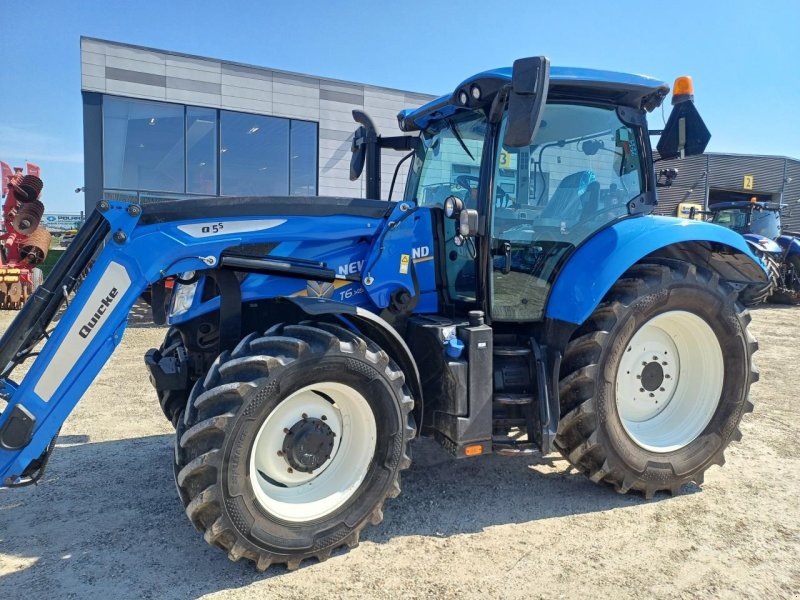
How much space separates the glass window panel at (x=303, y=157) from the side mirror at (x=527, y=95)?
13.3 metres

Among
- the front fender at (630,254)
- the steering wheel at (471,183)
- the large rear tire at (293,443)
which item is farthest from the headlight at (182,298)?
the front fender at (630,254)

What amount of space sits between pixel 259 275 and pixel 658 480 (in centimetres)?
266

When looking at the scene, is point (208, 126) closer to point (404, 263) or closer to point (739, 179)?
point (404, 263)

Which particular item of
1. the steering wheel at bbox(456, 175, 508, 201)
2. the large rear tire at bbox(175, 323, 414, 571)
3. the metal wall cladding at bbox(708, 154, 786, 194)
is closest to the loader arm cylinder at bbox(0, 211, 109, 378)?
the large rear tire at bbox(175, 323, 414, 571)

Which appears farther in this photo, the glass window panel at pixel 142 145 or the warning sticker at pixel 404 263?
the glass window panel at pixel 142 145

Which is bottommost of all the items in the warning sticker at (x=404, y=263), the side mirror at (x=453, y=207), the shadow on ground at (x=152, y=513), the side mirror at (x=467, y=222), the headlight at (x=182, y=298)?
the shadow on ground at (x=152, y=513)

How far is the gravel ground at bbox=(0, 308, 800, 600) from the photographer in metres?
2.64

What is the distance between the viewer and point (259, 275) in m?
3.23

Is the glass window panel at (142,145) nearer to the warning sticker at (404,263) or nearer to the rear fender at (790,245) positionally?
the warning sticker at (404,263)

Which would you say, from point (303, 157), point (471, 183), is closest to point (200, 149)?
point (303, 157)

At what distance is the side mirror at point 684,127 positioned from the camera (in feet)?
12.3

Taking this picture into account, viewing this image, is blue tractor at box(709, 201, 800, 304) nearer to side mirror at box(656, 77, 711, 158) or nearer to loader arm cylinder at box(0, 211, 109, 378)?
side mirror at box(656, 77, 711, 158)

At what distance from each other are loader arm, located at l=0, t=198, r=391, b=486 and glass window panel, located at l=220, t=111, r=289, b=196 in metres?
12.2

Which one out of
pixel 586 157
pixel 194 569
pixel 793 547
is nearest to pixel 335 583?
pixel 194 569
